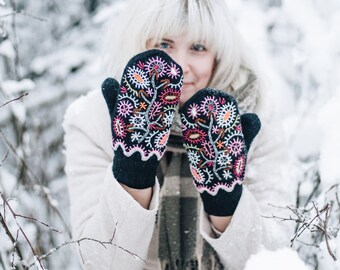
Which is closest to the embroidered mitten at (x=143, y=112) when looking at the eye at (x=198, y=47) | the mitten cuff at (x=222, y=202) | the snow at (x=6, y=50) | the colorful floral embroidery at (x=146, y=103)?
the colorful floral embroidery at (x=146, y=103)

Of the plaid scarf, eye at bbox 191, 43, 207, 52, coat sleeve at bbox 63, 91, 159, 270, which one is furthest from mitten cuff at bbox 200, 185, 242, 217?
eye at bbox 191, 43, 207, 52

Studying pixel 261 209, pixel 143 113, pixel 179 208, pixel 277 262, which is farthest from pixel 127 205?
pixel 277 262

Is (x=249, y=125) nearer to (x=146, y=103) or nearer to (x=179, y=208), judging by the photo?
(x=146, y=103)

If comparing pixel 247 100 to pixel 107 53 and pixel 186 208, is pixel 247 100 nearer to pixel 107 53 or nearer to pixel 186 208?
pixel 186 208

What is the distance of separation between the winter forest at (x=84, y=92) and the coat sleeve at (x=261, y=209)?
0.26 feet

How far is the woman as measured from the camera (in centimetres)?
159

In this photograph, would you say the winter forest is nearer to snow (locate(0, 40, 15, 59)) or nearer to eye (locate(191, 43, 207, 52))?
snow (locate(0, 40, 15, 59))

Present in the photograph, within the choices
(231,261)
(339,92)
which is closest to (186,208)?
(231,261)

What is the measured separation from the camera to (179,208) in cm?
198

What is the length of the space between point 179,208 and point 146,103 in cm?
55

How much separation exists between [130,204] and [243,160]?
1.15ft

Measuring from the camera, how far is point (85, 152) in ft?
6.33

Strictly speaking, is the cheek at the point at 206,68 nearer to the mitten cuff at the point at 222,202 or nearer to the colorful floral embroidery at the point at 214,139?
the colorful floral embroidery at the point at 214,139

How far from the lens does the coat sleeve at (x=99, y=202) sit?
1644 millimetres
